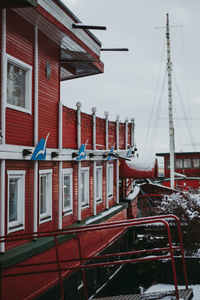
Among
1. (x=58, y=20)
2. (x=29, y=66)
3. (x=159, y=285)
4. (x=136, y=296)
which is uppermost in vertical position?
(x=58, y=20)

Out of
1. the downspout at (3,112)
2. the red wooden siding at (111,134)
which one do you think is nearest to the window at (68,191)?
the downspout at (3,112)

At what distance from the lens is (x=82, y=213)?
13.4 meters

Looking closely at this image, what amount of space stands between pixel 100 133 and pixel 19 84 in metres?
6.77

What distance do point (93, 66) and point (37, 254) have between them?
28.5 ft

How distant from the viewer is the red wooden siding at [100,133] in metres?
15.4

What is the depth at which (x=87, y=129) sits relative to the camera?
1407 cm

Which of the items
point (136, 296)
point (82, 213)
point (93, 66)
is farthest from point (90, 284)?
point (93, 66)

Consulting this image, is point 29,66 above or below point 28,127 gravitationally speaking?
above

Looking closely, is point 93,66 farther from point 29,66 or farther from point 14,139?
point 14,139

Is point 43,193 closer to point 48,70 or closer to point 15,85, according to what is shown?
point 15,85

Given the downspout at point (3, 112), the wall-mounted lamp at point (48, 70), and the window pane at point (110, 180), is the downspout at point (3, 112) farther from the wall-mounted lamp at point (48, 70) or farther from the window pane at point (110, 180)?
the window pane at point (110, 180)

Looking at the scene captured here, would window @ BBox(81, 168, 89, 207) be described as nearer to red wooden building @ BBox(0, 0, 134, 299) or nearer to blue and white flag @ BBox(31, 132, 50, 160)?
red wooden building @ BBox(0, 0, 134, 299)

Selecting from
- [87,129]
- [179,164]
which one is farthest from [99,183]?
[179,164]

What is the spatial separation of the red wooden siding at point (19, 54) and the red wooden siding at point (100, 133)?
6.00m
